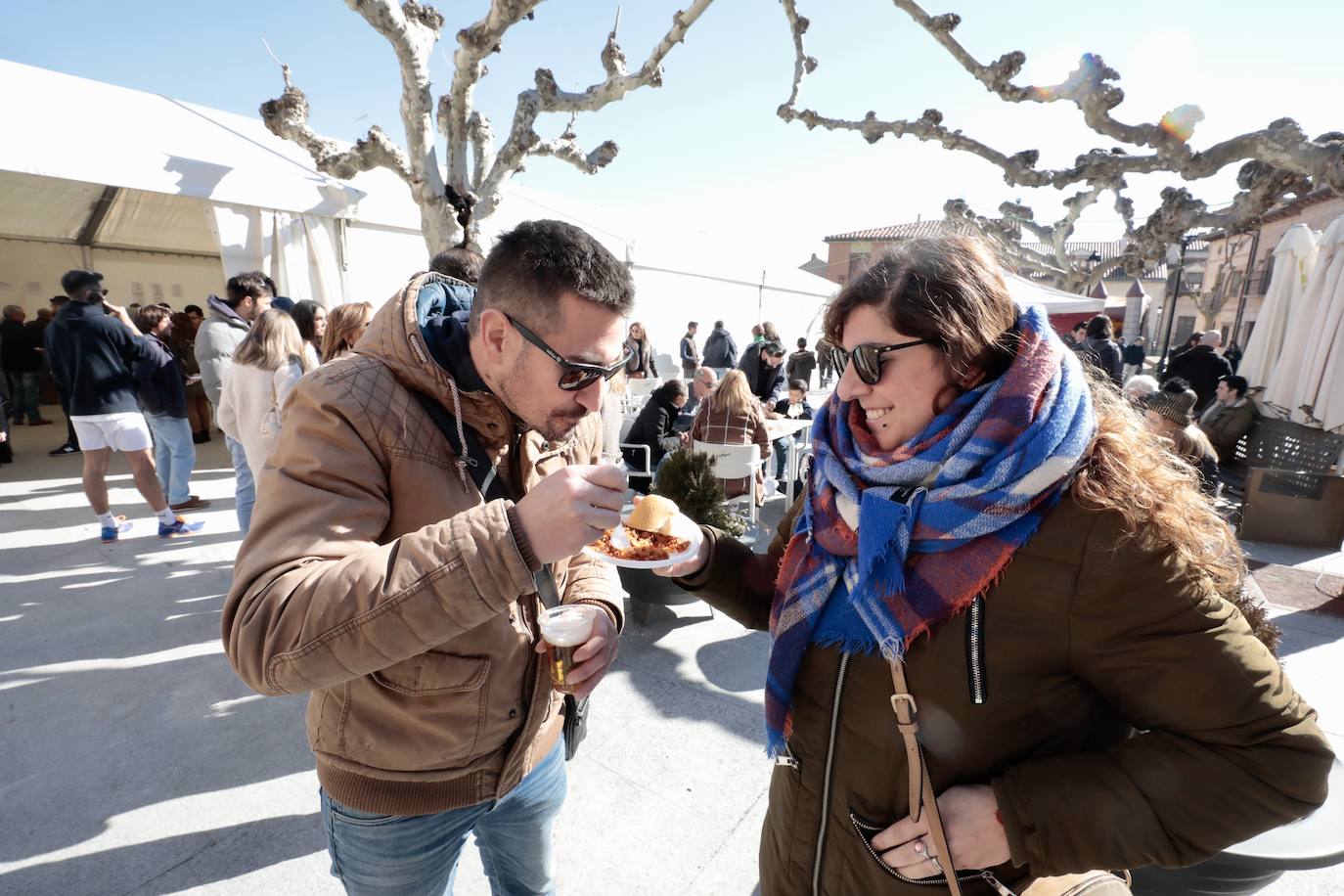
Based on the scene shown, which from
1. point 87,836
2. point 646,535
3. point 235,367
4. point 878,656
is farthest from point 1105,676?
point 235,367

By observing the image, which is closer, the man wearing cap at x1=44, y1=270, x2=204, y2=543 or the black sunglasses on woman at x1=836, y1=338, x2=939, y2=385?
the black sunglasses on woman at x1=836, y1=338, x2=939, y2=385

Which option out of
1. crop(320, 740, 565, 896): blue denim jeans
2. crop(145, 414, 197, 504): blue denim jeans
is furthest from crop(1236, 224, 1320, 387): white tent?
crop(145, 414, 197, 504): blue denim jeans

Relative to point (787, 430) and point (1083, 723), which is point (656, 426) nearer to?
point (787, 430)

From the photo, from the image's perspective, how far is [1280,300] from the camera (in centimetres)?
772

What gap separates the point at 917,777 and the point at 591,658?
0.72 metres

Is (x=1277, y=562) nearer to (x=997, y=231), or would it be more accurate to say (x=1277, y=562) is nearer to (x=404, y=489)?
(x=404, y=489)

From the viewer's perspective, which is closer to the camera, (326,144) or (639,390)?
(326,144)

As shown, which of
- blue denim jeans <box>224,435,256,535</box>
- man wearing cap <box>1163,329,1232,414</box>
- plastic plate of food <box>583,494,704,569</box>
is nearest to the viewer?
plastic plate of food <box>583,494,704,569</box>

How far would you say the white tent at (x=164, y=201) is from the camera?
586cm

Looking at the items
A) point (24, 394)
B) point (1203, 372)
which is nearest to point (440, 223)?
point (24, 394)

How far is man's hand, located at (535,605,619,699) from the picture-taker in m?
1.42

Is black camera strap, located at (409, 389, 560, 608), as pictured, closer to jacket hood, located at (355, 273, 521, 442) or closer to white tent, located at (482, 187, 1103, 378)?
jacket hood, located at (355, 273, 521, 442)

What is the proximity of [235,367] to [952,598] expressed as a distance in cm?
445

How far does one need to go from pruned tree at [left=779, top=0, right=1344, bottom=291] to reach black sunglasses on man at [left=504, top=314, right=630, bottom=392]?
431 centimetres
